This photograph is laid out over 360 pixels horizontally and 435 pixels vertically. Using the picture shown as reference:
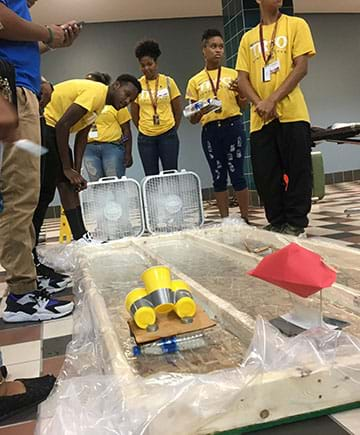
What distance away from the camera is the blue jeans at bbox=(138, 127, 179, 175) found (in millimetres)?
3197

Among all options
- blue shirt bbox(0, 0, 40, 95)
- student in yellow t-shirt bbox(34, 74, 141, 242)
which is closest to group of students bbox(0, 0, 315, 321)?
student in yellow t-shirt bbox(34, 74, 141, 242)

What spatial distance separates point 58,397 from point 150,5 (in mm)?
5521

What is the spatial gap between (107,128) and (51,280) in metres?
1.85

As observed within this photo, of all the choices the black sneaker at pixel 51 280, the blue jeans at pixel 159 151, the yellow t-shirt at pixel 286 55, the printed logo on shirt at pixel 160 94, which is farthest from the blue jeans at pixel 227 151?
the black sneaker at pixel 51 280

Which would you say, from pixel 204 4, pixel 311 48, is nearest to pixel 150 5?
pixel 204 4

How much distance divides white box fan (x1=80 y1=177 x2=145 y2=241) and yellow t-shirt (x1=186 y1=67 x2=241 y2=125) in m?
0.67

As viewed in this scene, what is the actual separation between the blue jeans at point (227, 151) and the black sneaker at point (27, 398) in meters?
2.12

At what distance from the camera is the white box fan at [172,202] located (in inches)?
110

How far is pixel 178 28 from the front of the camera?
20.0ft

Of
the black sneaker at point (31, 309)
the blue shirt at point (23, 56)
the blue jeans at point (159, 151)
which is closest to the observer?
the blue shirt at point (23, 56)

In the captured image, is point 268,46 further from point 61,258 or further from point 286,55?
point 61,258

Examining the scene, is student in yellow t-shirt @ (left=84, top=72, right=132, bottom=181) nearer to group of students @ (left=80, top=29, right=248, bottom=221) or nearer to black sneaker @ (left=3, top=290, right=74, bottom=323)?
group of students @ (left=80, top=29, right=248, bottom=221)

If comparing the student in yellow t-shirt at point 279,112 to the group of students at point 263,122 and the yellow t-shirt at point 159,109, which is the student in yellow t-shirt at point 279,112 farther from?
the yellow t-shirt at point 159,109

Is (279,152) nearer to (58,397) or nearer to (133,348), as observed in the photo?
(133,348)
